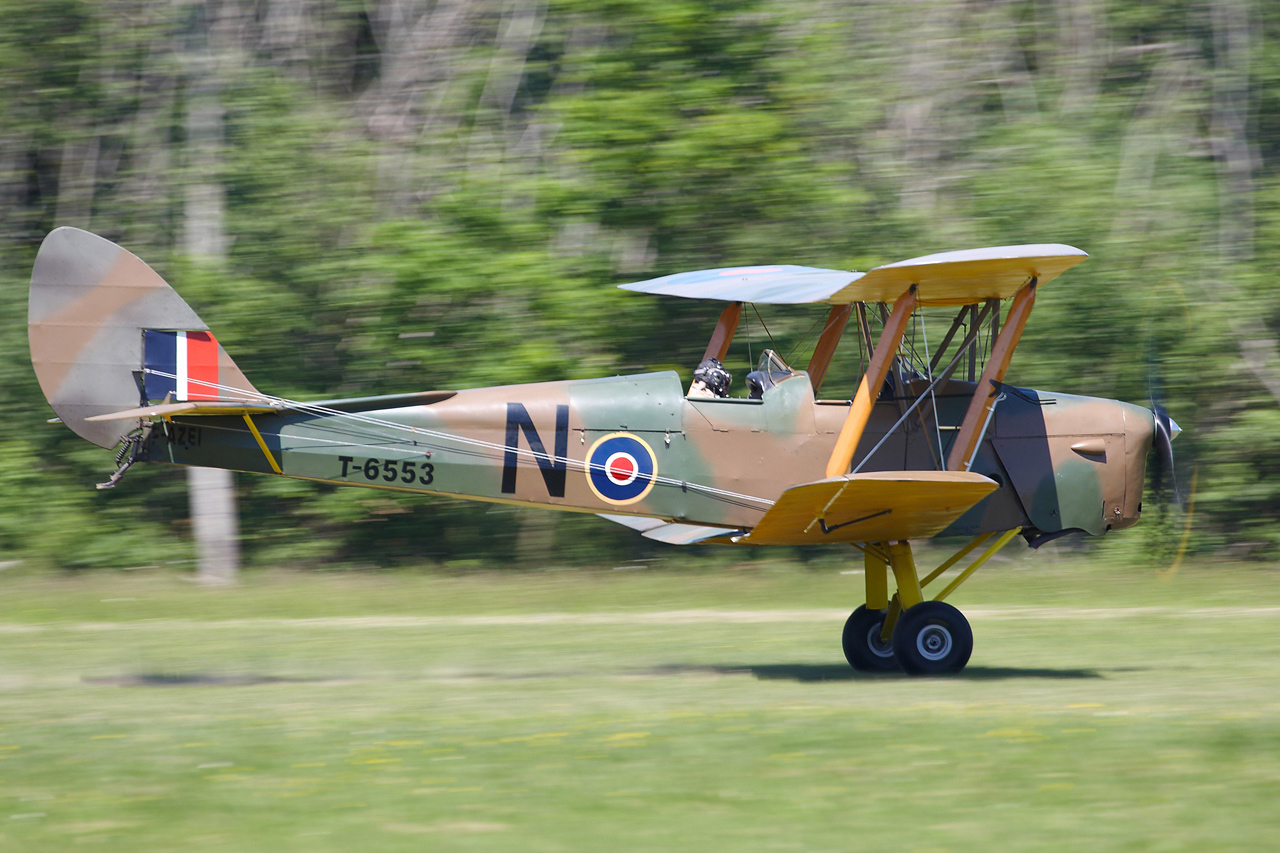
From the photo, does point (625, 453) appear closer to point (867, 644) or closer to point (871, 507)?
point (871, 507)

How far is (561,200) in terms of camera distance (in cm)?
1795

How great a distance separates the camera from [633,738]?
23.3 ft

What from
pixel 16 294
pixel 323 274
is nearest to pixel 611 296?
pixel 323 274

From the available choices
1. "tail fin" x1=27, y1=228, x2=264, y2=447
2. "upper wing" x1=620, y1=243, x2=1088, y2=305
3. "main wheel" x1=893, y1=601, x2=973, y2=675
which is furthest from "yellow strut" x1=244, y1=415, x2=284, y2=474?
Answer: "main wheel" x1=893, y1=601, x2=973, y2=675

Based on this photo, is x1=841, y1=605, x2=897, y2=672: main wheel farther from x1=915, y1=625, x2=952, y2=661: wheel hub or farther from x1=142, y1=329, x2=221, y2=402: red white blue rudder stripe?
x1=142, y1=329, x2=221, y2=402: red white blue rudder stripe

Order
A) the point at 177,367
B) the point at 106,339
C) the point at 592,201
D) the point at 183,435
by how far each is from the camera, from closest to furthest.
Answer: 1. the point at 183,435
2. the point at 106,339
3. the point at 177,367
4. the point at 592,201

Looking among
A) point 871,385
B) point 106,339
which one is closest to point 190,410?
point 106,339

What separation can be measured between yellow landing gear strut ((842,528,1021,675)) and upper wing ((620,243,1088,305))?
2.05 meters

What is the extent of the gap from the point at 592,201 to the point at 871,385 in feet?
32.1

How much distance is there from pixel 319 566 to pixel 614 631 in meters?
6.82

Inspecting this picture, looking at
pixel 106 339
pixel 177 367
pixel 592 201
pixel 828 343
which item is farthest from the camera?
pixel 592 201

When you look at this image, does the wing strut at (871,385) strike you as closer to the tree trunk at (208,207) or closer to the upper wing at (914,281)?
the upper wing at (914,281)

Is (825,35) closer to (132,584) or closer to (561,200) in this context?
(561,200)

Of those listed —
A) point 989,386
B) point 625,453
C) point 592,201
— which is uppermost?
point 592,201
